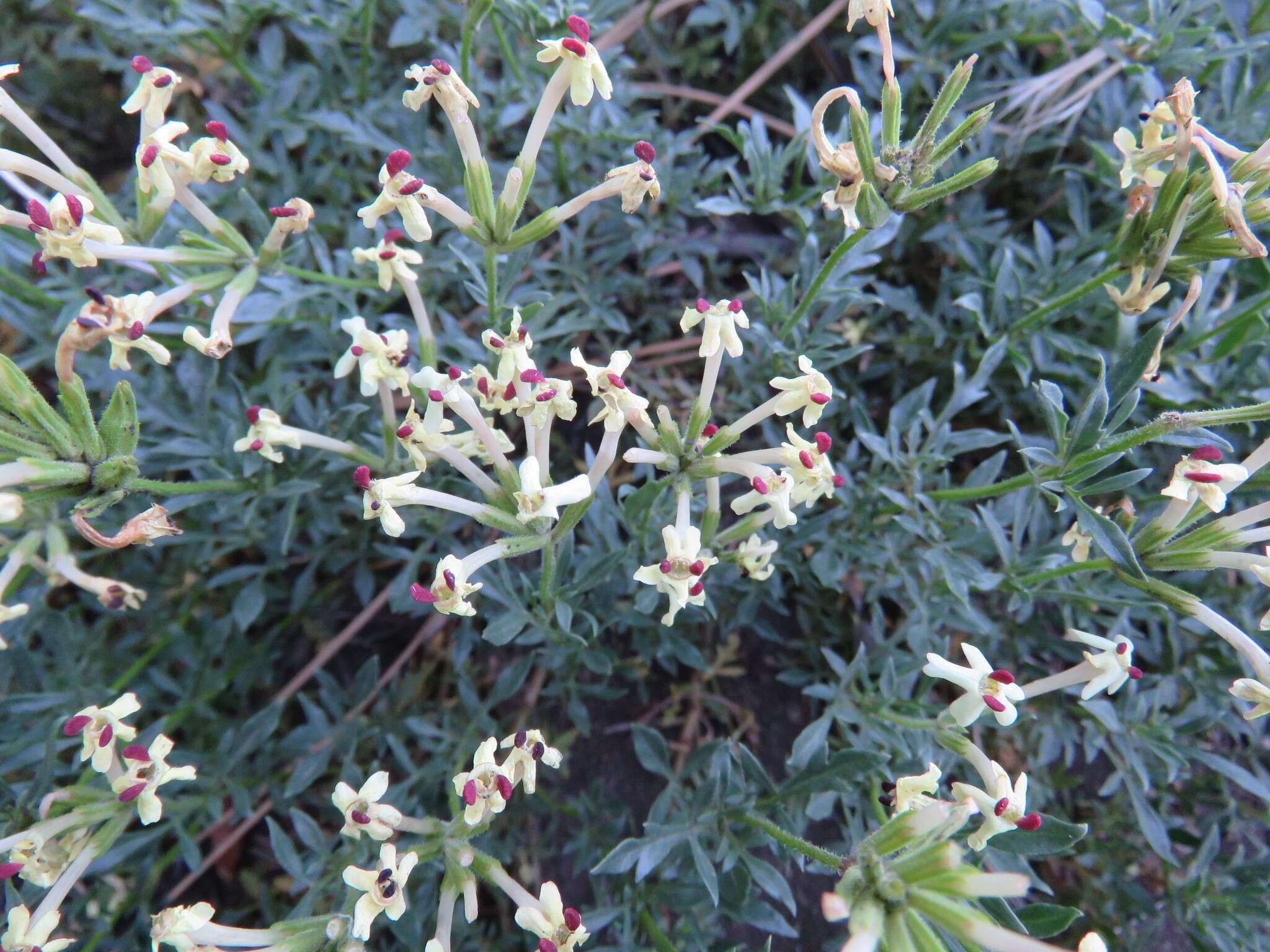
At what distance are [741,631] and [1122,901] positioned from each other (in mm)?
1552

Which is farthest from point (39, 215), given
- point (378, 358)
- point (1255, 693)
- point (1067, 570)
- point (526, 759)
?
point (1255, 693)

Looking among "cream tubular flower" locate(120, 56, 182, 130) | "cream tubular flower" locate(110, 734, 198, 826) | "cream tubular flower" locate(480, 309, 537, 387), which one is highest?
"cream tubular flower" locate(120, 56, 182, 130)

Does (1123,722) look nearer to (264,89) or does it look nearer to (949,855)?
(949,855)

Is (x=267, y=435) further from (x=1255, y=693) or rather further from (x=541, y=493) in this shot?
(x=1255, y=693)

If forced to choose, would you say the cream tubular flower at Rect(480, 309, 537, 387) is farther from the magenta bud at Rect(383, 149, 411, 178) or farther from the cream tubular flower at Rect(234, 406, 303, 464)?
the cream tubular flower at Rect(234, 406, 303, 464)

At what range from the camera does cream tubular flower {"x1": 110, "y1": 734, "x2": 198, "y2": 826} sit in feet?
6.47

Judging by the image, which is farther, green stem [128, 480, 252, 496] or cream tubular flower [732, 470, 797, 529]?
green stem [128, 480, 252, 496]

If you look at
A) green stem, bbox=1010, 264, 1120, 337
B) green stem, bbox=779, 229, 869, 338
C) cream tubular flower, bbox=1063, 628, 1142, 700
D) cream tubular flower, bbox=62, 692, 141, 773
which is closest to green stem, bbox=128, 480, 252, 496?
cream tubular flower, bbox=62, 692, 141, 773

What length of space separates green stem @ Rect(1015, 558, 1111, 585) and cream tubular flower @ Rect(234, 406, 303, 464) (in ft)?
6.40

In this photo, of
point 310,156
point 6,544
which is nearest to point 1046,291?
point 310,156

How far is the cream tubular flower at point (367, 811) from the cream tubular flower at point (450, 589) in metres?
0.49

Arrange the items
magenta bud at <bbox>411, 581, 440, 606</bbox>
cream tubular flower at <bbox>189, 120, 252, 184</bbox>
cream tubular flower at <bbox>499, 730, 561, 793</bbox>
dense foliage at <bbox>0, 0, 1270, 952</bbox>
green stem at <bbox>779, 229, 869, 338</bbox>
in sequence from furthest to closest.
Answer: dense foliage at <bbox>0, 0, 1270, 952</bbox> < green stem at <bbox>779, 229, 869, 338</bbox> < cream tubular flower at <bbox>189, 120, 252, 184</bbox> < cream tubular flower at <bbox>499, 730, 561, 793</bbox> < magenta bud at <bbox>411, 581, 440, 606</bbox>

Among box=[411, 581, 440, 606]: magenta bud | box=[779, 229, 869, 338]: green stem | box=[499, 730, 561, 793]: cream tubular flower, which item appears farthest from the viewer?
box=[779, 229, 869, 338]: green stem

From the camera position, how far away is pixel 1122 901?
2.89m
